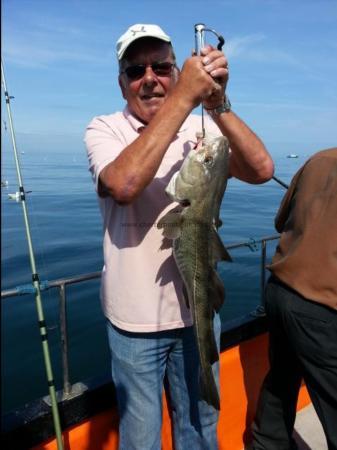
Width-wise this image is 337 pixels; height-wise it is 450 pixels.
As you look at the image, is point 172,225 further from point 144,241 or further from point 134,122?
point 134,122

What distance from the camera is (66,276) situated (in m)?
8.52

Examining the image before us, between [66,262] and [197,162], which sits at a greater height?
[197,162]

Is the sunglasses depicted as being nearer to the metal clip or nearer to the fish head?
the fish head

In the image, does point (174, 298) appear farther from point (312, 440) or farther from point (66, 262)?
point (66, 262)

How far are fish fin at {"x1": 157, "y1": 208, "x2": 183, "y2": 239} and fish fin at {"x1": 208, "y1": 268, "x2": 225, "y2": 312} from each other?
1.02ft

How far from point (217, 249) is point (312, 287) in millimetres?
780

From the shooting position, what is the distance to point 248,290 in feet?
28.9

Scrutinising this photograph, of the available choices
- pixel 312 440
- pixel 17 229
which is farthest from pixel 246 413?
pixel 17 229

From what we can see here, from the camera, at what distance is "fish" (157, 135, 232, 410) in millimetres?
2125

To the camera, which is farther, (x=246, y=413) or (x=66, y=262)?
(x=66, y=262)

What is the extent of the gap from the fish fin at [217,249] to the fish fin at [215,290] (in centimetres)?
8

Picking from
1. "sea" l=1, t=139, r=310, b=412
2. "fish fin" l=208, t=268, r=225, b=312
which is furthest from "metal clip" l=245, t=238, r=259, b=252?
"fish fin" l=208, t=268, r=225, b=312

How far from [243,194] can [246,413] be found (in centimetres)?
1943

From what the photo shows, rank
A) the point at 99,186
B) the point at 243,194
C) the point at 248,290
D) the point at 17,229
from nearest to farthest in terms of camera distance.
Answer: the point at 99,186
the point at 248,290
the point at 17,229
the point at 243,194
